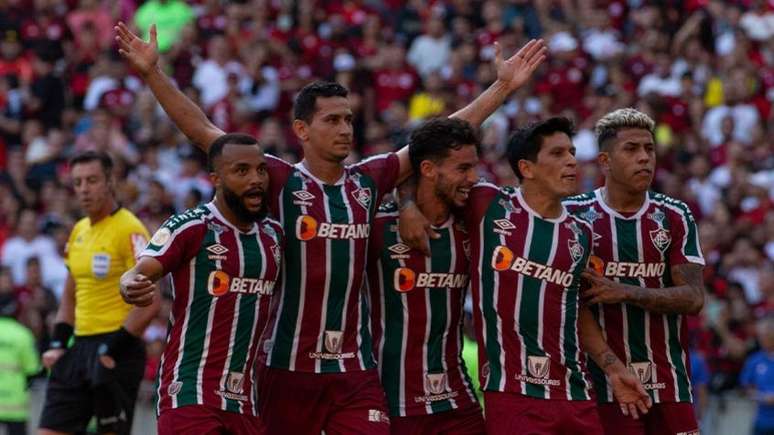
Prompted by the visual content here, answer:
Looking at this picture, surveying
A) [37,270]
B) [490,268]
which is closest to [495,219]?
[490,268]

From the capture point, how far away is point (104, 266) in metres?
11.7

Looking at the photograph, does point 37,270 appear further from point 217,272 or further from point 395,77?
point 217,272

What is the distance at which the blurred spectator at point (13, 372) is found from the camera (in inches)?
615

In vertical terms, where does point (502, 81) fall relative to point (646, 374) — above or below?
above

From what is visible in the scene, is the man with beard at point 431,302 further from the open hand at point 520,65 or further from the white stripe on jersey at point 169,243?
the white stripe on jersey at point 169,243

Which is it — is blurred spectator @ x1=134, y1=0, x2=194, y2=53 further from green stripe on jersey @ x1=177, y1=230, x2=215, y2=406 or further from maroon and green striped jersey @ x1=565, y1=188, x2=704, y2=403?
green stripe on jersey @ x1=177, y1=230, x2=215, y2=406

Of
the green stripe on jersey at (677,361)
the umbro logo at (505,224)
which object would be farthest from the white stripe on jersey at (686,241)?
the umbro logo at (505,224)

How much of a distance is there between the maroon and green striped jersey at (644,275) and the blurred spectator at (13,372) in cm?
718

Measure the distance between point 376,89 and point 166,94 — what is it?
1165cm

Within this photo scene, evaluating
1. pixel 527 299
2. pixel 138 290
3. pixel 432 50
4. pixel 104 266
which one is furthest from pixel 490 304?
pixel 432 50

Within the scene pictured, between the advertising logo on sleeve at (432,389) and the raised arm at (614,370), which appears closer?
the raised arm at (614,370)

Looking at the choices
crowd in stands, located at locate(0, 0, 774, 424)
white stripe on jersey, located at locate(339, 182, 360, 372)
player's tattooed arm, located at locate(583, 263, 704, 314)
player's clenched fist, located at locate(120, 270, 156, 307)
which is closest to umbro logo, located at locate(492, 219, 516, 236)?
player's tattooed arm, located at locate(583, 263, 704, 314)

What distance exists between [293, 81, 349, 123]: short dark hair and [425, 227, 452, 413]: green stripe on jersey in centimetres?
104

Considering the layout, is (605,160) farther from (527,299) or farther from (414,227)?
(414,227)
